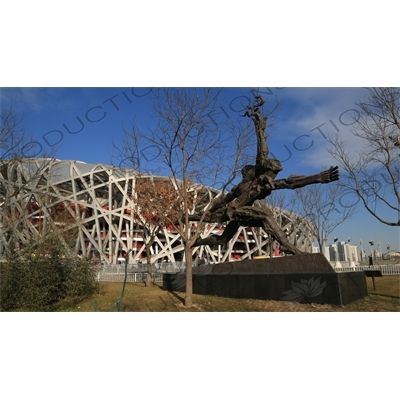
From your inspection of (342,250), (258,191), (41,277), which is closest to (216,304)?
(258,191)

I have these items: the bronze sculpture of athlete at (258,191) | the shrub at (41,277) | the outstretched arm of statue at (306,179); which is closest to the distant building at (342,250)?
the bronze sculpture of athlete at (258,191)

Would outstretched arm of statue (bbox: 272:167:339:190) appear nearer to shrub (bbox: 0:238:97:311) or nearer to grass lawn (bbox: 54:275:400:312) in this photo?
grass lawn (bbox: 54:275:400:312)

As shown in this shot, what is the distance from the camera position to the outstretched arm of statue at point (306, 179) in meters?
7.98

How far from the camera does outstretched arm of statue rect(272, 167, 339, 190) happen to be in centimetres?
798

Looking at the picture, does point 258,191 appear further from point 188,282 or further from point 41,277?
point 41,277

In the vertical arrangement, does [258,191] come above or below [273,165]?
below

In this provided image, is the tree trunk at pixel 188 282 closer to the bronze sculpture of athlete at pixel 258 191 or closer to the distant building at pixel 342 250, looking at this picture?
the bronze sculpture of athlete at pixel 258 191

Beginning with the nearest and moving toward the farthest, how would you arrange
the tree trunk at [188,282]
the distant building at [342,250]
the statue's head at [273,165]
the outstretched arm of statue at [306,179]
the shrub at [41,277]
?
the outstretched arm of statue at [306,179], the shrub at [41,277], the tree trunk at [188,282], the statue's head at [273,165], the distant building at [342,250]

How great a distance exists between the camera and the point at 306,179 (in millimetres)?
8578

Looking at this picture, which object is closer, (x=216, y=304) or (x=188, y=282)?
(x=188, y=282)

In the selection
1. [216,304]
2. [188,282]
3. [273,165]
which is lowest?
[216,304]

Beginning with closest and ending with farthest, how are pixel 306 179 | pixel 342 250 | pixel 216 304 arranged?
pixel 306 179
pixel 216 304
pixel 342 250

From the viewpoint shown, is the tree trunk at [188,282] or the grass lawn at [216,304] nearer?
the grass lawn at [216,304]

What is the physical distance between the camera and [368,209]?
368 inches
